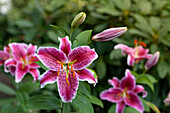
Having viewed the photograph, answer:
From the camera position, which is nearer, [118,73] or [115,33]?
[115,33]

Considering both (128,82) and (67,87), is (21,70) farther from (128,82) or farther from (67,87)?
(128,82)

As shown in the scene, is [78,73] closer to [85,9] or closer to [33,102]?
[33,102]

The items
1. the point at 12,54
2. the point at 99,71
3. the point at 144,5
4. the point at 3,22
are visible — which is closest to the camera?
the point at 12,54

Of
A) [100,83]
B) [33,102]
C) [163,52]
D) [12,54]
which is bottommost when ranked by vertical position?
[100,83]

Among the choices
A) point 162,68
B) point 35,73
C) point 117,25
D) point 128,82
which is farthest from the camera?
point 117,25

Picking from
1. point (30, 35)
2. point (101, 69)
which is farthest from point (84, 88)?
point (30, 35)

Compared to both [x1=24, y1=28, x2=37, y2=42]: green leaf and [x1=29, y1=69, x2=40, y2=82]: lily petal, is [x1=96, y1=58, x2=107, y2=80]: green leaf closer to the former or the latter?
[x1=29, y1=69, x2=40, y2=82]: lily petal

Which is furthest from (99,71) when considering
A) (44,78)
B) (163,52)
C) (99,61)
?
(44,78)
